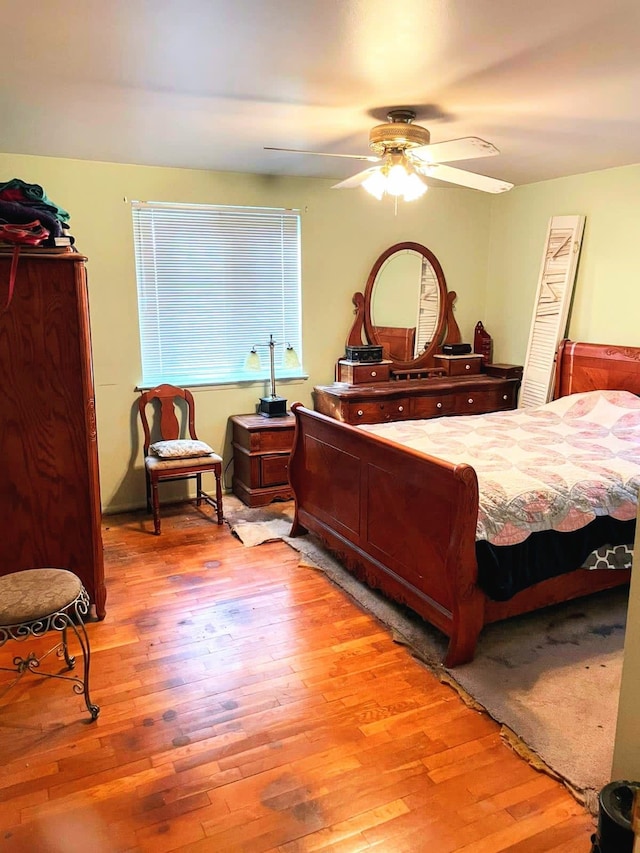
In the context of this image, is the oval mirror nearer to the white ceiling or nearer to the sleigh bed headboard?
the sleigh bed headboard

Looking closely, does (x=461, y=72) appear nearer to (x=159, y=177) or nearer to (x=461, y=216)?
(x=159, y=177)

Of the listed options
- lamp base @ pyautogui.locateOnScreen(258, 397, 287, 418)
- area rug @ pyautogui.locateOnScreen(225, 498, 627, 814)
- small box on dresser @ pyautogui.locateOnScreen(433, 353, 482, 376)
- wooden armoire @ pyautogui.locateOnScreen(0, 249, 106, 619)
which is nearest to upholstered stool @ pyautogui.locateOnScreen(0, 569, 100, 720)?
wooden armoire @ pyautogui.locateOnScreen(0, 249, 106, 619)

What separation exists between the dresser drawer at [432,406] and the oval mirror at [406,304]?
0.50 m

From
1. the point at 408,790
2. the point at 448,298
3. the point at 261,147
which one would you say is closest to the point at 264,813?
the point at 408,790

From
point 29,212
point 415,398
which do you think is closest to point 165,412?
point 415,398

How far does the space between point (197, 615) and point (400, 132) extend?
8.31ft

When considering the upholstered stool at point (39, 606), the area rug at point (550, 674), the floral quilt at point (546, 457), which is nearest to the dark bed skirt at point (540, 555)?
Answer: the floral quilt at point (546, 457)

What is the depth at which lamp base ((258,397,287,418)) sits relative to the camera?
469 centimetres

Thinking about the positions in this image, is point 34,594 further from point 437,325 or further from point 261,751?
point 437,325

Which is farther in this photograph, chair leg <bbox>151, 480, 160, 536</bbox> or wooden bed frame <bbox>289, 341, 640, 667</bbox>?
chair leg <bbox>151, 480, 160, 536</bbox>

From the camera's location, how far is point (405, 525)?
9.48 ft

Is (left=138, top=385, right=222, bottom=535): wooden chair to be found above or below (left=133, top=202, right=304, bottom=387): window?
below

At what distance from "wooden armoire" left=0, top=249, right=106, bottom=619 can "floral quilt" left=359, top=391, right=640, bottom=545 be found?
171cm

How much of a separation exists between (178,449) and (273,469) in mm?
755
